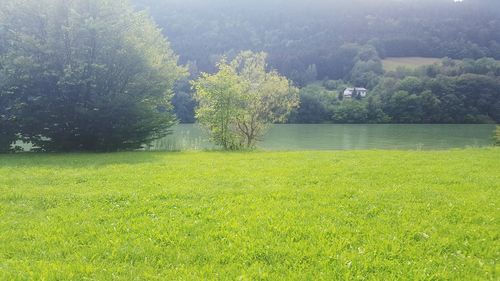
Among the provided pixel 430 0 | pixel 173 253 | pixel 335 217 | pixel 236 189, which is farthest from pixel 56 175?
pixel 430 0

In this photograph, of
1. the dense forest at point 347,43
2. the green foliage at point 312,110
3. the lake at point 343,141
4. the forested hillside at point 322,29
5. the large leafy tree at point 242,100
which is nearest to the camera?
the large leafy tree at point 242,100

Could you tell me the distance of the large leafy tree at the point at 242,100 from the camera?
30109 millimetres

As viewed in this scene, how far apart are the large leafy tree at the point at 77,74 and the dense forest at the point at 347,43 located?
6817 centimetres

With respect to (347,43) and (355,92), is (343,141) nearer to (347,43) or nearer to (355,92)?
(355,92)

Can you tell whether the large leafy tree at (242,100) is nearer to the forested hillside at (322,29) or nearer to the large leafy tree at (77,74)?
the large leafy tree at (77,74)

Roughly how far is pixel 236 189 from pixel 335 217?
3349 millimetres

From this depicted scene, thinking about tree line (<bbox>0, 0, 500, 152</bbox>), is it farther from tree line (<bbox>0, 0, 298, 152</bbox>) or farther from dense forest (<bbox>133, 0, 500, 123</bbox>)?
dense forest (<bbox>133, 0, 500, 123</bbox>)

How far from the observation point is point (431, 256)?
6086 millimetres

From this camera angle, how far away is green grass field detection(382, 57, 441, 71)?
14166 centimetres

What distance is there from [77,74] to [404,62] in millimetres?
144850

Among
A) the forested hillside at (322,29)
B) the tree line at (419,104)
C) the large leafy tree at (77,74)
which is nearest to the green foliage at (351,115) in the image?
the tree line at (419,104)

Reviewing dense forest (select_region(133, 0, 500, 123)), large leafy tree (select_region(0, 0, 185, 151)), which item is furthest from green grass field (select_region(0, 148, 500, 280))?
dense forest (select_region(133, 0, 500, 123))

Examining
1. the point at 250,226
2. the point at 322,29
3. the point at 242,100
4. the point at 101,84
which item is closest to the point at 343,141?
the point at 242,100

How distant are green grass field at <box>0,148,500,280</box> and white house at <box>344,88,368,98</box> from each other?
108661 millimetres
